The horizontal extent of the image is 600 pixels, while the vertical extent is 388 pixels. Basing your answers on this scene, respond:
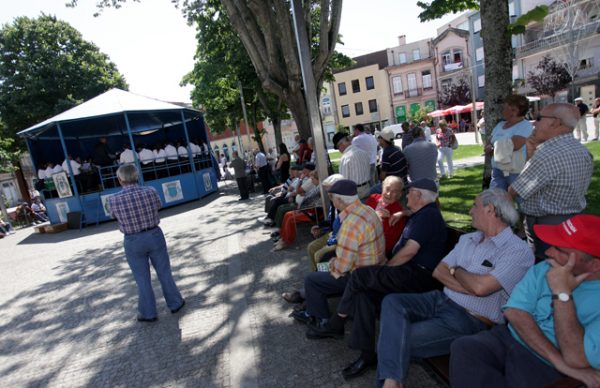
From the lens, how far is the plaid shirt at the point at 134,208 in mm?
4168

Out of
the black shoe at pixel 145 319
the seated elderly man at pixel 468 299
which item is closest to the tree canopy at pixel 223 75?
the black shoe at pixel 145 319

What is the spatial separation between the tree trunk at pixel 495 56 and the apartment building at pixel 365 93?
4595 cm

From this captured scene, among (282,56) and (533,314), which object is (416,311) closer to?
(533,314)

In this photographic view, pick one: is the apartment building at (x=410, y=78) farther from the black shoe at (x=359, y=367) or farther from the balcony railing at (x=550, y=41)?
the black shoe at (x=359, y=367)

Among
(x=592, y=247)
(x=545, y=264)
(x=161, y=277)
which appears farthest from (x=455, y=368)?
(x=161, y=277)

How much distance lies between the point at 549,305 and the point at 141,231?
13.0ft

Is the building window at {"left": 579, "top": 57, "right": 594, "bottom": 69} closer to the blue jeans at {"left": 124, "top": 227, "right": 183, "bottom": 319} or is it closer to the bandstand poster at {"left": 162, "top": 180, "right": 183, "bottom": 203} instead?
the bandstand poster at {"left": 162, "top": 180, "right": 183, "bottom": 203}

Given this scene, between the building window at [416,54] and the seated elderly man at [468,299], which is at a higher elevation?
the building window at [416,54]

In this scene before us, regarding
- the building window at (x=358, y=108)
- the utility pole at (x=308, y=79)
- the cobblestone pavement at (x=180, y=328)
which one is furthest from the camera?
the building window at (x=358, y=108)

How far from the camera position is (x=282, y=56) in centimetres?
884

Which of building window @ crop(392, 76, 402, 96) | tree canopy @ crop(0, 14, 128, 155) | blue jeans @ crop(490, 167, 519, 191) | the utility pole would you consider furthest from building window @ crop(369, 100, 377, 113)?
blue jeans @ crop(490, 167, 519, 191)

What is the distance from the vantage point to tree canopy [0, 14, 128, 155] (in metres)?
23.0

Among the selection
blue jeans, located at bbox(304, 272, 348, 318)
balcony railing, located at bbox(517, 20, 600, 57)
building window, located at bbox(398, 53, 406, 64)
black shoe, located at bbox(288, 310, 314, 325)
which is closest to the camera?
blue jeans, located at bbox(304, 272, 348, 318)

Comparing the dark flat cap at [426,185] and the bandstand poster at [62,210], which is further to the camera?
the bandstand poster at [62,210]
